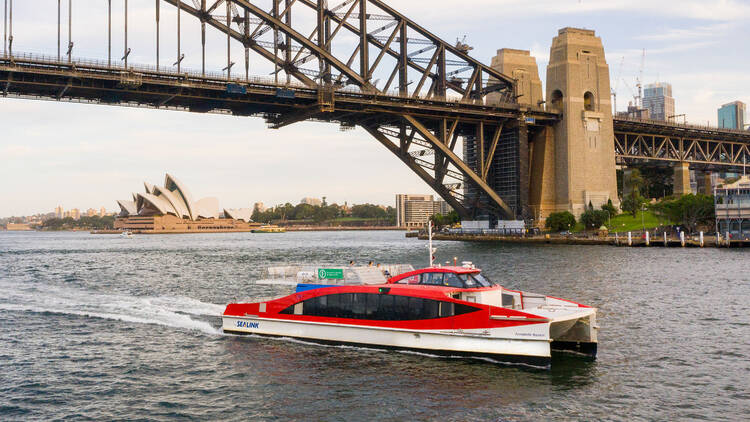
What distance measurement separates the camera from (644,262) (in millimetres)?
58750

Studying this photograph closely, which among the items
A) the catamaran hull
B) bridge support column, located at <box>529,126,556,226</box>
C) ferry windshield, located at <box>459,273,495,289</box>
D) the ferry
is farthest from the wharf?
the catamaran hull

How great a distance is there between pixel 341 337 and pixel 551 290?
19.2 m

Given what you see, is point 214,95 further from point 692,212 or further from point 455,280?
point 692,212

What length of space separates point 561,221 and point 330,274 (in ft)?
251

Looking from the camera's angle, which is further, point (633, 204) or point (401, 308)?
point (633, 204)

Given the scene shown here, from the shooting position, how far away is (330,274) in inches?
1115

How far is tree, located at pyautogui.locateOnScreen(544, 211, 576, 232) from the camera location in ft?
323

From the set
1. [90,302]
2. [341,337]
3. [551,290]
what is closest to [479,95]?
[551,290]

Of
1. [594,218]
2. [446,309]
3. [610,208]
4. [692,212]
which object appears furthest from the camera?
[610,208]

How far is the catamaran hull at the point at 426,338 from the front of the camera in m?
20.6

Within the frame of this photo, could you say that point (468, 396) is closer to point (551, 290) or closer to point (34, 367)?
point (34, 367)

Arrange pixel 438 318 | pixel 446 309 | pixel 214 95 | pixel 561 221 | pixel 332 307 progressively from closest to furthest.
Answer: pixel 446 309 < pixel 438 318 < pixel 332 307 < pixel 214 95 < pixel 561 221

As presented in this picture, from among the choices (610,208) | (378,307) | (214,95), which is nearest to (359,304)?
(378,307)

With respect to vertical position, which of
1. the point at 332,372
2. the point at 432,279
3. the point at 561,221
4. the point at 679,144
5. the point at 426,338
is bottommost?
the point at 332,372
